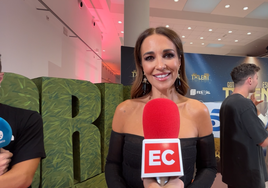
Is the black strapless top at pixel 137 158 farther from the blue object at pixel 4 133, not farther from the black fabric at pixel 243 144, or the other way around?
the black fabric at pixel 243 144

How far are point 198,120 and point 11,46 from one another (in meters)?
2.36

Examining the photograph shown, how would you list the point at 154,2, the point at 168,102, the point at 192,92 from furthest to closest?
the point at 154,2 → the point at 192,92 → the point at 168,102

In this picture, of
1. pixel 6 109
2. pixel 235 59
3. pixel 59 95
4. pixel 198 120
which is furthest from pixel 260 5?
pixel 6 109

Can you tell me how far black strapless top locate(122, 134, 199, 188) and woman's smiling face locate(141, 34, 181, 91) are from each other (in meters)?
0.30

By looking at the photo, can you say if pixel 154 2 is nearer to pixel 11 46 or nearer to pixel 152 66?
pixel 11 46

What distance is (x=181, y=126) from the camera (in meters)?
0.85

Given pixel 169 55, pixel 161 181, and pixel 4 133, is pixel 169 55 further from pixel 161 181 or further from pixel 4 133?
pixel 4 133

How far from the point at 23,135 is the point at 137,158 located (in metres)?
0.74

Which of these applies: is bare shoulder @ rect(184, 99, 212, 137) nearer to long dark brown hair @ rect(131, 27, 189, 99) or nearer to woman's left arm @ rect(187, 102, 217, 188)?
woman's left arm @ rect(187, 102, 217, 188)

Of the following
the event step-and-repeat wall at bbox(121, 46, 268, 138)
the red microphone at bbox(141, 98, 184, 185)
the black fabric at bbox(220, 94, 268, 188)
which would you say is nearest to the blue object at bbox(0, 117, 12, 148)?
the red microphone at bbox(141, 98, 184, 185)

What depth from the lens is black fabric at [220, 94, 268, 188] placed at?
56.2 inches

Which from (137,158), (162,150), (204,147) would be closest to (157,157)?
(162,150)

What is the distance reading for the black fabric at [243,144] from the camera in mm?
1429

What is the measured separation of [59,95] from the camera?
56.5 inches
